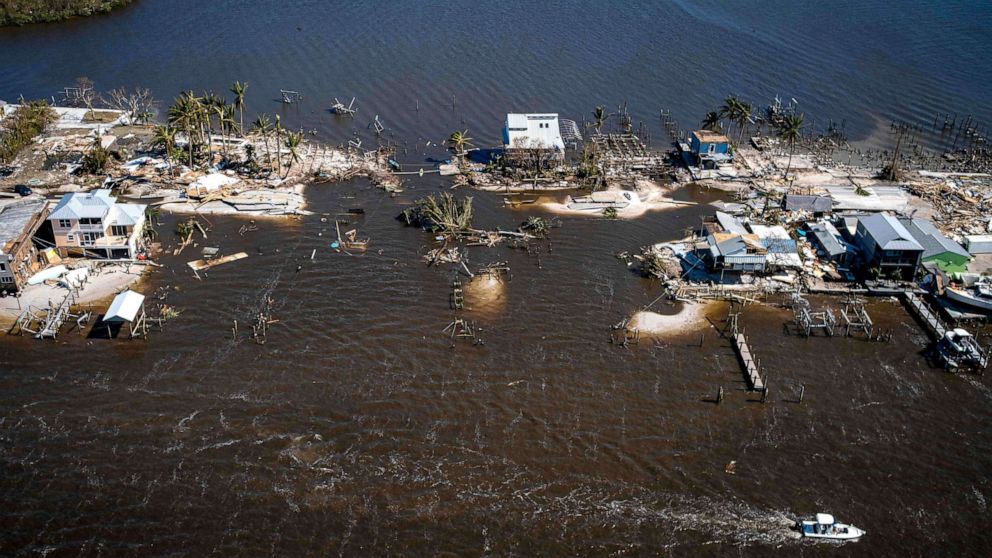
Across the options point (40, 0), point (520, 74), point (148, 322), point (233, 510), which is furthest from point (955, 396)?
point (40, 0)

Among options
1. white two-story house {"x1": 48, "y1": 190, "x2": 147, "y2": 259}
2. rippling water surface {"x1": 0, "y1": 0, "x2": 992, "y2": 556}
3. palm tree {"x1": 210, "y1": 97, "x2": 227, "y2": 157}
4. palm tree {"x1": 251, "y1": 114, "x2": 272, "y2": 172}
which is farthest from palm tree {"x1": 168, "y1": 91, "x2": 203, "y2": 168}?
white two-story house {"x1": 48, "y1": 190, "x2": 147, "y2": 259}

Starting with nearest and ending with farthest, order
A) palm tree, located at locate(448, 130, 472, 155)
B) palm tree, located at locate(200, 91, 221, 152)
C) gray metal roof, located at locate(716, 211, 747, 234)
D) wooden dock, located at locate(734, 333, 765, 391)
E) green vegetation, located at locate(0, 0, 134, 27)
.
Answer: wooden dock, located at locate(734, 333, 765, 391), gray metal roof, located at locate(716, 211, 747, 234), palm tree, located at locate(200, 91, 221, 152), palm tree, located at locate(448, 130, 472, 155), green vegetation, located at locate(0, 0, 134, 27)

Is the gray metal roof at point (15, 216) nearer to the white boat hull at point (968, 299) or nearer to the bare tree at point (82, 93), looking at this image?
the bare tree at point (82, 93)

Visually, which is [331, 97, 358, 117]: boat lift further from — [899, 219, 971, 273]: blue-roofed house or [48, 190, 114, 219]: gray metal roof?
[899, 219, 971, 273]: blue-roofed house

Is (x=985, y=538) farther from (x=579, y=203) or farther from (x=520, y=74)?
(x=520, y=74)

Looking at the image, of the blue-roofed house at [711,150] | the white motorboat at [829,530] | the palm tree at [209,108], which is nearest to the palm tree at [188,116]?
the palm tree at [209,108]

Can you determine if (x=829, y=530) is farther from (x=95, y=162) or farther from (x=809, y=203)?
(x=95, y=162)

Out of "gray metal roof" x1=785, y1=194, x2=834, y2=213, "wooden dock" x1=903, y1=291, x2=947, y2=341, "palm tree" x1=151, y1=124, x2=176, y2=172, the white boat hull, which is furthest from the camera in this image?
"palm tree" x1=151, y1=124, x2=176, y2=172
